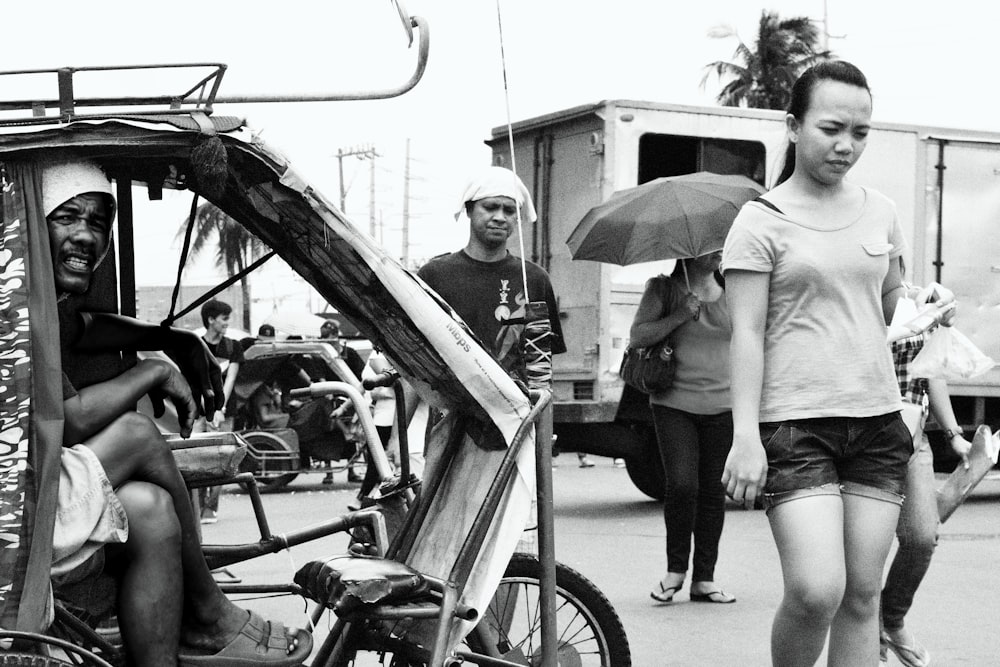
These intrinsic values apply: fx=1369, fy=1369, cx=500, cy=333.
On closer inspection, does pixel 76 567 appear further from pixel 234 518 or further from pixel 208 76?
pixel 234 518

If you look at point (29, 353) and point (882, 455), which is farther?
point (882, 455)

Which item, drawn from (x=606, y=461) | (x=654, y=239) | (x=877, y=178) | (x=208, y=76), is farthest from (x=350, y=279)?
(x=606, y=461)

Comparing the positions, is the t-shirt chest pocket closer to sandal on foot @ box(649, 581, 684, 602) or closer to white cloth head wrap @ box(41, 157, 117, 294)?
white cloth head wrap @ box(41, 157, 117, 294)

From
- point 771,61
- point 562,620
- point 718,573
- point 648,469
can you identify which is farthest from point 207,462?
point 771,61

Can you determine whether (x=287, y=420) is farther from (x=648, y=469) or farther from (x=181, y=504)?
(x=181, y=504)

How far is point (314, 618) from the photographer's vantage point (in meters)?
3.98

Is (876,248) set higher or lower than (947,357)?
higher

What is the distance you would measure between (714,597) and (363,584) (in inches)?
159

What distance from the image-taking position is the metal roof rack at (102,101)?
10.4 ft

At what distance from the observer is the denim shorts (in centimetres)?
373

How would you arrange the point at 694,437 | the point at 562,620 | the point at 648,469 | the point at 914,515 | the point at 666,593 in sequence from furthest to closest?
the point at 648,469 < the point at 694,437 < the point at 666,593 < the point at 914,515 < the point at 562,620

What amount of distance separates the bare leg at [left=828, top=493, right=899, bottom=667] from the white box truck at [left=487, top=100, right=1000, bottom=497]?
7.20 metres

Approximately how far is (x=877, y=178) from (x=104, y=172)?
10152mm

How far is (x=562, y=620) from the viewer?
174 inches
